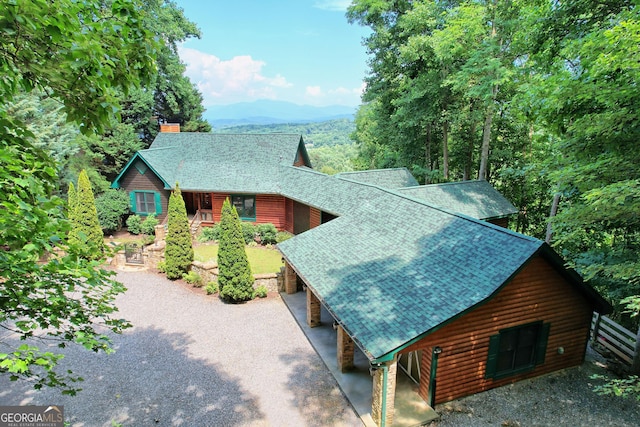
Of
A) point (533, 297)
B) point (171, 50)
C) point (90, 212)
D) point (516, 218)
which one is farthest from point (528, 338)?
point (171, 50)

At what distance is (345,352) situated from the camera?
34.1ft

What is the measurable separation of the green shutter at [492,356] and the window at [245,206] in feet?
57.6

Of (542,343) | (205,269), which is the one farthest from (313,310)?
(542,343)

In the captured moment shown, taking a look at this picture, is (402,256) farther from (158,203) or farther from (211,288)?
(158,203)

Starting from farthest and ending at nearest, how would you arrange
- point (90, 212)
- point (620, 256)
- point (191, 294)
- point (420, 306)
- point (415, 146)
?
point (415, 146), point (90, 212), point (191, 294), point (620, 256), point (420, 306)

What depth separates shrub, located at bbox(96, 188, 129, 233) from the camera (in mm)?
23047

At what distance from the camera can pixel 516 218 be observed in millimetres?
24312

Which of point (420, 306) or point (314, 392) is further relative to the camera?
point (314, 392)

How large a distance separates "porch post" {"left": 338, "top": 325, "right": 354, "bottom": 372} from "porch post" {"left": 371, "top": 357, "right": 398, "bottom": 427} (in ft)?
6.33

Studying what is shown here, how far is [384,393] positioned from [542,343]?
16.2 feet

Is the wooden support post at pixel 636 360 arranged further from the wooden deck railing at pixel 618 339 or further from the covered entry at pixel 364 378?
the covered entry at pixel 364 378

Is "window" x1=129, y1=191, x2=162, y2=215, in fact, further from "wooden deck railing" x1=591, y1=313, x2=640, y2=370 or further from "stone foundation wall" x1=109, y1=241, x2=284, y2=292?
"wooden deck railing" x1=591, y1=313, x2=640, y2=370

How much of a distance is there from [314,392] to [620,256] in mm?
9741

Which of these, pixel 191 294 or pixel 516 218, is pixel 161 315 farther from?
pixel 516 218
